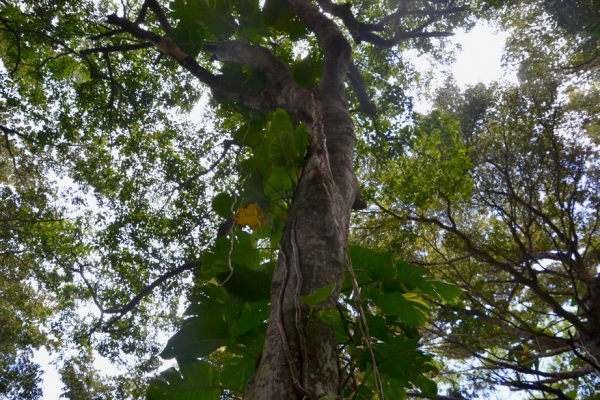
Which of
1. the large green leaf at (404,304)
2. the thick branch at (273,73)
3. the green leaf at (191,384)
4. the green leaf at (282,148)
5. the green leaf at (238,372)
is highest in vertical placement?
the thick branch at (273,73)

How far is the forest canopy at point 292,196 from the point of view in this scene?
1836 millimetres

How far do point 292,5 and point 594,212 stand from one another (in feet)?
24.0

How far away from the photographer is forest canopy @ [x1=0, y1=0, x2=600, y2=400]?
1.84 meters

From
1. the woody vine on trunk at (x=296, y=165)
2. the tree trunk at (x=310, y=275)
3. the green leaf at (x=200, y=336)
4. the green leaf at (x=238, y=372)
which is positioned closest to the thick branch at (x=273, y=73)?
the woody vine on trunk at (x=296, y=165)

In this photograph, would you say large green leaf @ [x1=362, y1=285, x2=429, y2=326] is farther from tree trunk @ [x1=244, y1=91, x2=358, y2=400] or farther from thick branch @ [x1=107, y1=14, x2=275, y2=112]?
thick branch @ [x1=107, y1=14, x2=275, y2=112]

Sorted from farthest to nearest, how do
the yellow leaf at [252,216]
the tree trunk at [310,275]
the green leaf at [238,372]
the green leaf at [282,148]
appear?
the yellow leaf at [252,216] < the green leaf at [238,372] < the green leaf at [282,148] < the tree trunk at [310,275]

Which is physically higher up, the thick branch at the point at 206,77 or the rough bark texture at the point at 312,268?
the thick branch at the point at 206,77

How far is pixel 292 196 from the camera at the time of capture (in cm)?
207

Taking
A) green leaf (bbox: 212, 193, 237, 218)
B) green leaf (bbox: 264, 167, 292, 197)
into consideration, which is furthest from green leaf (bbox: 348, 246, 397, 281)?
green leaf (bbox: 212, 193, 237, 218)

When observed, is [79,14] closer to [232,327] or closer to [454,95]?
[232,327]

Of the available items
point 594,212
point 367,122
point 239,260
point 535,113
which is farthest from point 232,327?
point 594,212

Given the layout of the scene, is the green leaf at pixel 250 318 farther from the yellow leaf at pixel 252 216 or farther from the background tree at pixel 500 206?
the background tree at pixel 500 206

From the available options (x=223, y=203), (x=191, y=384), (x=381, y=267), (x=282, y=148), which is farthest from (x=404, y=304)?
(x=223, y=203)

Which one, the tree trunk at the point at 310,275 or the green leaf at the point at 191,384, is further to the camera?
the green leaf at the point at 191,384
